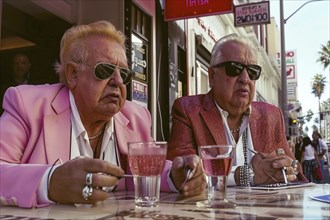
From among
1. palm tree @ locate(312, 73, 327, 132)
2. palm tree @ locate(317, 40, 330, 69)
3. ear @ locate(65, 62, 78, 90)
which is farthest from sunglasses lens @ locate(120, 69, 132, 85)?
palm tree @ locate(312, 73, 327, 132)

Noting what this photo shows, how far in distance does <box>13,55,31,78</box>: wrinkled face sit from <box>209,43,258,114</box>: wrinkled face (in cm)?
353

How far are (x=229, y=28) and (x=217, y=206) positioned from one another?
13.3 m

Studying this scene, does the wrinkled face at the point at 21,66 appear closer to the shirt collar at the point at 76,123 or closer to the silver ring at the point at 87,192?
the shirt collar at the point at 76,123

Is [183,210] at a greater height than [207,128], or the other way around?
[207,128]

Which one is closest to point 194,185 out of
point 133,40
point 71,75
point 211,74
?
point 71,75

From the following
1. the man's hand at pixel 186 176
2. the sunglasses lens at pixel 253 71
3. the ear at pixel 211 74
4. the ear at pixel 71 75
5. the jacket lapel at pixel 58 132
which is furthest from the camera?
the ear at pixel 211 74

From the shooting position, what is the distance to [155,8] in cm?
655

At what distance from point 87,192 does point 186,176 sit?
0.52 metres

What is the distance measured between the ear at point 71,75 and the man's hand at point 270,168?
1.00 metres

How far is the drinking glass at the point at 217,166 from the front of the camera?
1337mm

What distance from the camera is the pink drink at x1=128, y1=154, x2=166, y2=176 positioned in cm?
129

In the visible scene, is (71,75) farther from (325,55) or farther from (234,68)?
(325,55)

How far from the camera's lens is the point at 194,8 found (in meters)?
5.84

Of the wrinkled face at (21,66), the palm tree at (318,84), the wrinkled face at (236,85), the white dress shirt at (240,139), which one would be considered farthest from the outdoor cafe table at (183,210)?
the palm tree at (318,84)
